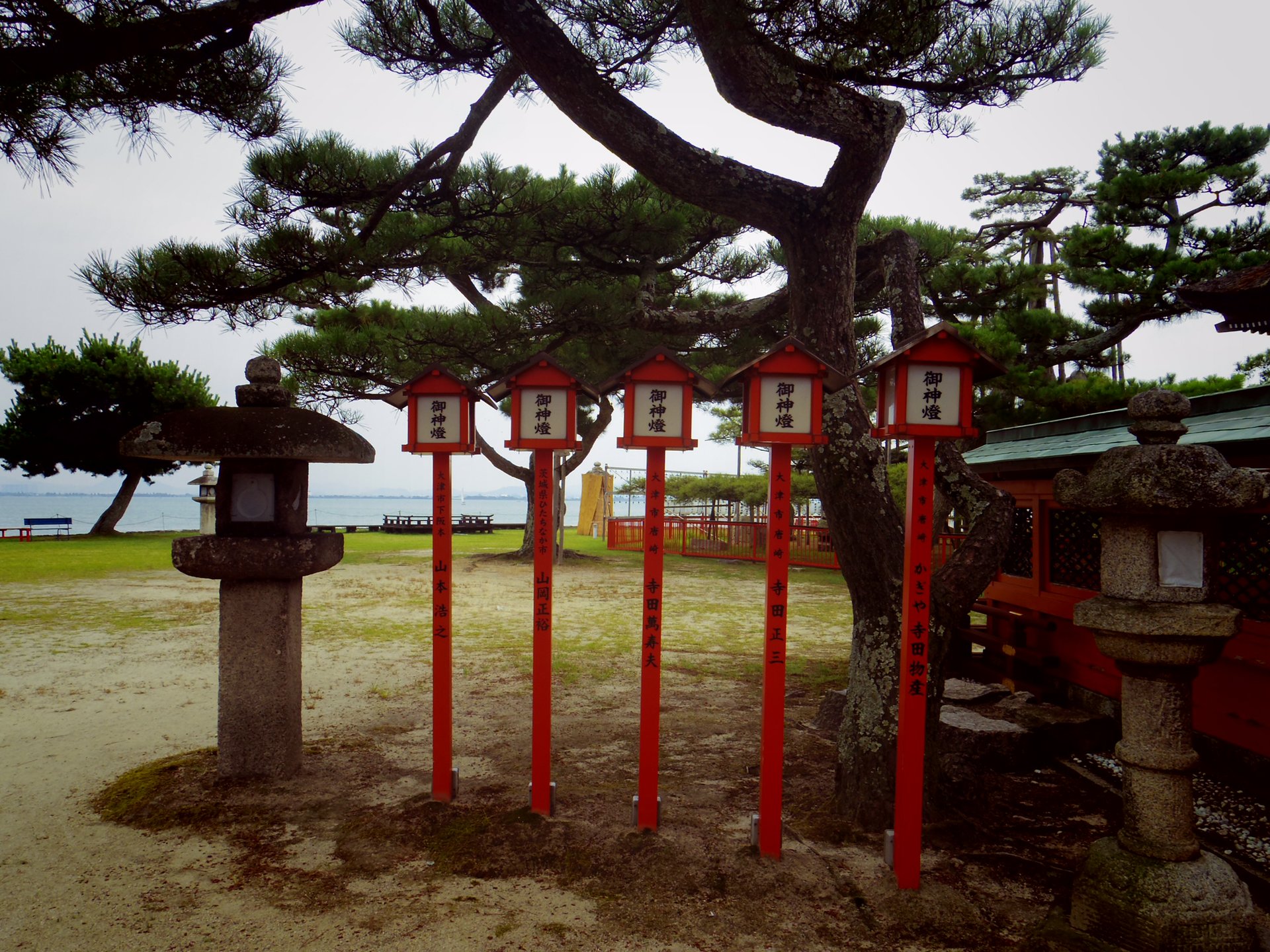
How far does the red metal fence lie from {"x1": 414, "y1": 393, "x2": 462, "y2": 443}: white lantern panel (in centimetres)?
1274

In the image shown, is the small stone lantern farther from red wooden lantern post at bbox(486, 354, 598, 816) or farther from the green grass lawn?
red wooden lantern post at bbox(486, 354, 598, 816)

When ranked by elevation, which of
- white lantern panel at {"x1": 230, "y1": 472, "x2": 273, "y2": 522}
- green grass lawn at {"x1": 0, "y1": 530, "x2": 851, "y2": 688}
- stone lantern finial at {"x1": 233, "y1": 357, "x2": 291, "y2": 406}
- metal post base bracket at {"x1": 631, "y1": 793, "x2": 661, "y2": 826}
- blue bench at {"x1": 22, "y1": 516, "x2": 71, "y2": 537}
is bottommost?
green grass lawn at {"x1": 0, "y1": 530, "x2": 851, "y2": 688}

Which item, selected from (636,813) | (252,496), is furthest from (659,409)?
(252,496)

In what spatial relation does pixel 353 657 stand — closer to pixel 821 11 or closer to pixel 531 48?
pixel 531 48

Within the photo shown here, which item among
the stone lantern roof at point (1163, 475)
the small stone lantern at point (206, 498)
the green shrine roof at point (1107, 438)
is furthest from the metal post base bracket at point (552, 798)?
the small stone lantern at point (206, 498)

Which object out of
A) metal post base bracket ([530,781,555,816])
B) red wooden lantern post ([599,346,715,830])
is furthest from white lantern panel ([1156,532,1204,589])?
metal post base bracket ([530,781,555,816])

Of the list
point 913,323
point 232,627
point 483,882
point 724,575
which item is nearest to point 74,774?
point 232,627

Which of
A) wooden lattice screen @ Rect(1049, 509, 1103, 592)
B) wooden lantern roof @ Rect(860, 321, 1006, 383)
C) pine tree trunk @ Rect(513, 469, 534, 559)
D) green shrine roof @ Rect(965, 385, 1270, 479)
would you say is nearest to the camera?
wooden lantern roof @ Rect(860, 321, 1006, 383)

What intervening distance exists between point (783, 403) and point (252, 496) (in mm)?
3159

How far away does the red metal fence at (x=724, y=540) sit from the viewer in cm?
1700

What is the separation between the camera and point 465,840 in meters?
3.66

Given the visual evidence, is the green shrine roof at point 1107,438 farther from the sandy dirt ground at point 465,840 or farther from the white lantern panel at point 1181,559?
the sandy dirt ground at point 465,840

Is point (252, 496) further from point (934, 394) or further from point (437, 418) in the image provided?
point (934, 394)

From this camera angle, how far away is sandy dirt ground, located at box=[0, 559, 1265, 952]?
116 inches
